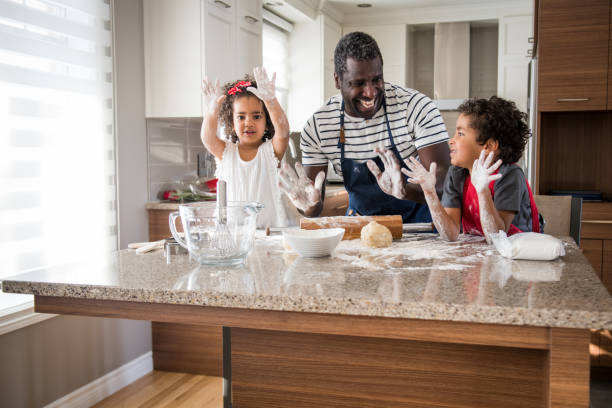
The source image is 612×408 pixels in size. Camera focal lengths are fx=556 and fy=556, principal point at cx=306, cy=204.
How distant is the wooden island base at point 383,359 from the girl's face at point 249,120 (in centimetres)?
102

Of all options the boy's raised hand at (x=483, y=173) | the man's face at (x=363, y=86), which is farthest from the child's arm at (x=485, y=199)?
the man's face at (x=363, y=86)

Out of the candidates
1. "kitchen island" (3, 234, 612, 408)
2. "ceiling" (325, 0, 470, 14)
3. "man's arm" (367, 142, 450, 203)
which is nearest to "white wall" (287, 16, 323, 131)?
"ceiling" (325, 0, 470, 14)

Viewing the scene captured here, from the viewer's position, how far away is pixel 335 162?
228cm

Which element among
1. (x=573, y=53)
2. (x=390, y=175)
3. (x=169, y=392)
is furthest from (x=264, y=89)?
(x=573, y=53)

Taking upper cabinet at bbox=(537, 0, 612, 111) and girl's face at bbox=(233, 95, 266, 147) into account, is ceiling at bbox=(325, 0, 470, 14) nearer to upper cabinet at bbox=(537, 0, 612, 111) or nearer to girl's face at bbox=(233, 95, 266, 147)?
upper cabinet at bbox=(537, 0, 612, 111)

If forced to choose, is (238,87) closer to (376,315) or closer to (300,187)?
(300,187)

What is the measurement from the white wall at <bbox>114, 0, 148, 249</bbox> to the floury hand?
52.5 inches

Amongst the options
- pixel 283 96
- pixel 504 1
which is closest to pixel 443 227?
pixel 283 96

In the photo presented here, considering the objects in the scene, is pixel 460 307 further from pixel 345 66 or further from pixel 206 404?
pixel 206 404

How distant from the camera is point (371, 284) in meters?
1.08

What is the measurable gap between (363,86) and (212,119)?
614 mm

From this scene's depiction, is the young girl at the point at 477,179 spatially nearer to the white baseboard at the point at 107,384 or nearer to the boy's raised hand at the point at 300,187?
the boy's raised hand at the point at 300,187

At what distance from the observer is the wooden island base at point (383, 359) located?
919 millimetres

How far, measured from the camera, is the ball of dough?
149 cm
